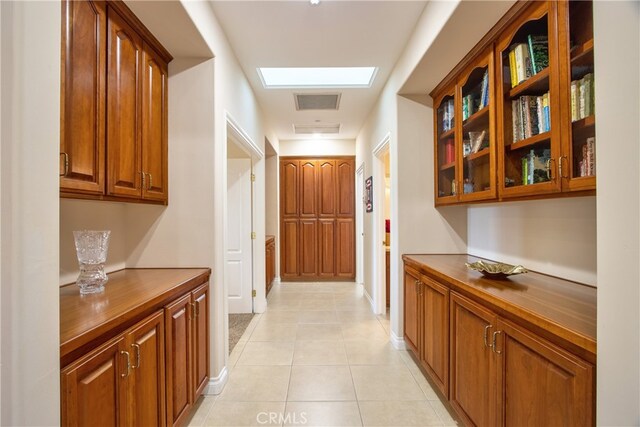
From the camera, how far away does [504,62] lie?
5.58 ft

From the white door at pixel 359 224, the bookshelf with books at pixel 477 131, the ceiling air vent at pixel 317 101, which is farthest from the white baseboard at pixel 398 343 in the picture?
the ceiling air vent at pixel 317 101

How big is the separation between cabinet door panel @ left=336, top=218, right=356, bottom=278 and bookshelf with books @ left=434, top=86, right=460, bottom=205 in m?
2.78

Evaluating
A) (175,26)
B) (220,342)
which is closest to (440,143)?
(175,26)

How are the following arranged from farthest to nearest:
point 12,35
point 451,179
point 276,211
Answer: point 276,211, point 451,179, point 12,35

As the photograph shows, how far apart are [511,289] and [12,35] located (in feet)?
6.31

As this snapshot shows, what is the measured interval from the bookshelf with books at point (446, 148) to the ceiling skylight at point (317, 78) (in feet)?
2.90

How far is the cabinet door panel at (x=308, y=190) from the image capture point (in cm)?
532

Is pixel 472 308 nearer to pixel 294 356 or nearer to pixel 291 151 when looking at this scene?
pixel 294 356

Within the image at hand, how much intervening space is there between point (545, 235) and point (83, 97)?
253cm

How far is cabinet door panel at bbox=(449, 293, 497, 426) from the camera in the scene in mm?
1316

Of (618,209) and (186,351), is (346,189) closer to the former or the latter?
(186,351)

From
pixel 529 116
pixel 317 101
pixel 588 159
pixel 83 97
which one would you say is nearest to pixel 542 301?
pixel 588 159

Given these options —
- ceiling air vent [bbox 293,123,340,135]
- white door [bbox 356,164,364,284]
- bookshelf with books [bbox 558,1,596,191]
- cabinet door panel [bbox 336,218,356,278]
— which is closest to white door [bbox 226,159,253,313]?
ceiling air vent [bbox 293,123,340,135]

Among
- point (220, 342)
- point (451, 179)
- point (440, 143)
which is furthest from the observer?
point (440, 143)
